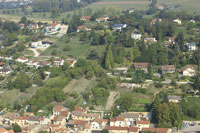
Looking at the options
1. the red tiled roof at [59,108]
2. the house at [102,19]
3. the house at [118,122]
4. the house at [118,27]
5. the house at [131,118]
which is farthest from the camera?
the house at [102,19]

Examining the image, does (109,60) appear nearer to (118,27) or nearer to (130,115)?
(130,115)

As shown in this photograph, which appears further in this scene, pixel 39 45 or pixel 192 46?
pixel 39 45

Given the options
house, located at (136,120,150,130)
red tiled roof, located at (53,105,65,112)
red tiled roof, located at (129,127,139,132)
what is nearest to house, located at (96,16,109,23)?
red tiled roof, located at (53,105,65,112)

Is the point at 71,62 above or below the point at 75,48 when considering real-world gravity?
below

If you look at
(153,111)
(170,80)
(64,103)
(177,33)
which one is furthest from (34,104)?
(177,33)

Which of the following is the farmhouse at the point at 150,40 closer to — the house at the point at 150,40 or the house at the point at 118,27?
the house at the point at 150,40

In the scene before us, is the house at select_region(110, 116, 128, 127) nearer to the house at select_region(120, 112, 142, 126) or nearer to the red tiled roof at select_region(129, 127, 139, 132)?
the house at select_region(120, 112, 142, 126)

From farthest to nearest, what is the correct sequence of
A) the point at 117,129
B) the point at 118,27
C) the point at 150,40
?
the point at 118,27, the point at 150,40, the point at 117,129

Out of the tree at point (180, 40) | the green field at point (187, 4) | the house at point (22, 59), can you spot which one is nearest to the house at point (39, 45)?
the house at point (22, 59)

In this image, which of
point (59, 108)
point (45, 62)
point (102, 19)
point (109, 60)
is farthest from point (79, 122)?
point (102, 19)
